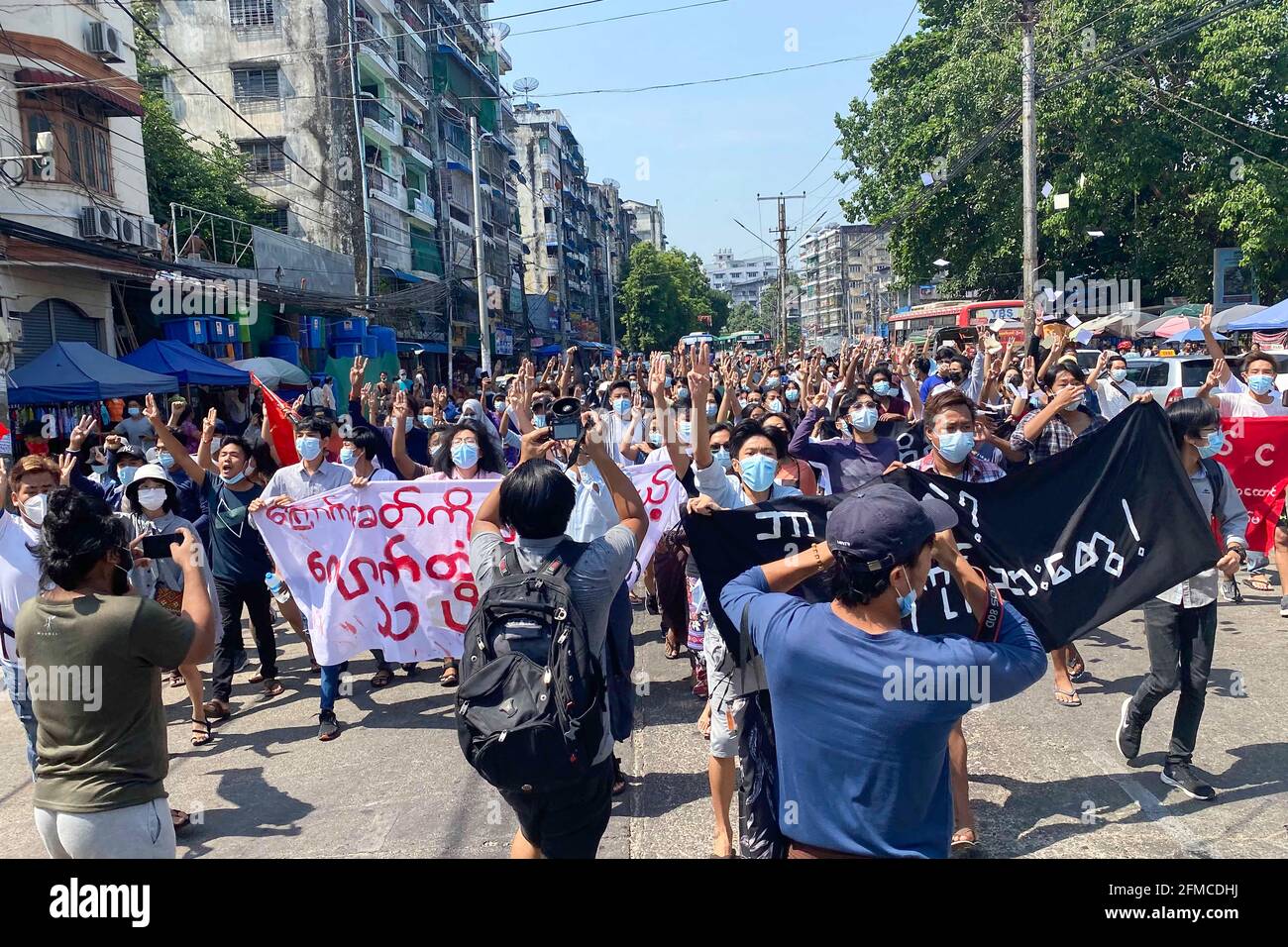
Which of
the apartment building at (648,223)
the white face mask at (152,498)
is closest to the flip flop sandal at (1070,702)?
the white face mask at (152,498)

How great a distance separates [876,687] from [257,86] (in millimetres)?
35668

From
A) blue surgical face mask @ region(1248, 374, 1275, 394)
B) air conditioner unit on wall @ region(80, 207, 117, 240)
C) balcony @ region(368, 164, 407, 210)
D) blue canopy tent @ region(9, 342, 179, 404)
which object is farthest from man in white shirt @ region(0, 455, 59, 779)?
balcony @ region(368, 164, 407, 210)

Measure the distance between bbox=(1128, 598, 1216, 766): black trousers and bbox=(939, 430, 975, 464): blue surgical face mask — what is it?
1.10 metres

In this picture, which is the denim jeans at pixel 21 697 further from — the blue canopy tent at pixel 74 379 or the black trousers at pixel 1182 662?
the blue canopy tent at pixel 74 379

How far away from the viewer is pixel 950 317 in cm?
3756

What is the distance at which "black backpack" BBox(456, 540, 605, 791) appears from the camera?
271 cm

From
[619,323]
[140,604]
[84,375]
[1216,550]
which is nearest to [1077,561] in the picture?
[1216,550]

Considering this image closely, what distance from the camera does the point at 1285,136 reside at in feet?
85.6

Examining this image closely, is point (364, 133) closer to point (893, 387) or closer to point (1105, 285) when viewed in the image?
point (1105, 285)

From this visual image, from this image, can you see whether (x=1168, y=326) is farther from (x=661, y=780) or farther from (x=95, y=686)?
(x=95, y=686)

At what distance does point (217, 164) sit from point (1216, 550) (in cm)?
2998

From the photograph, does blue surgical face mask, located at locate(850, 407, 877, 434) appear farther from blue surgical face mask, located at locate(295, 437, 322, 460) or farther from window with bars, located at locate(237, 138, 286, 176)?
window with bars, located at locate(237, 138, 286, 176)

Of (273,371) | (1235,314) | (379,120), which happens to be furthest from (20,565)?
(379,120)

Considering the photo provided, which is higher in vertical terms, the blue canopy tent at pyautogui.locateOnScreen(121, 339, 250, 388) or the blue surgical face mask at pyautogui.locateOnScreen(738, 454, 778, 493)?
the blue canopy tent at pyautogui.locateOnScreen(121, 339, 250, 388)
